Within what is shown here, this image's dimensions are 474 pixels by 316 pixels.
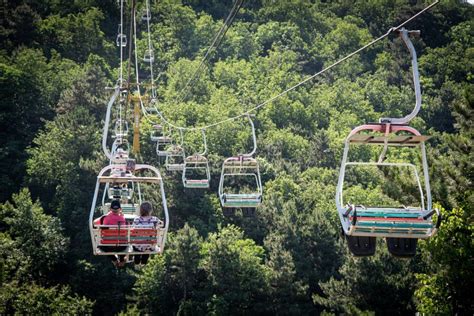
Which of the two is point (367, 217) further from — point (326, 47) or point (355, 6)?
point (355, 6)

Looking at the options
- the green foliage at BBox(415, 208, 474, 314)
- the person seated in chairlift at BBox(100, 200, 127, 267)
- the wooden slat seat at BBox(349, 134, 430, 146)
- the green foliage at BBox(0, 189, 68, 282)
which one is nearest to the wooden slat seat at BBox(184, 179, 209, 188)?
the green foliage at BBox(415, 208, 474, 314)

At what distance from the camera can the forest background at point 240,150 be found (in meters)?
40.6

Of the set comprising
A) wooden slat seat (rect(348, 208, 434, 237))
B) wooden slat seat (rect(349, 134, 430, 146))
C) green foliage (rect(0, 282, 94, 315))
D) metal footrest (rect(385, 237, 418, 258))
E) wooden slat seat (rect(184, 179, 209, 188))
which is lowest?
green foliage (rect(0, 282, 94, 315))

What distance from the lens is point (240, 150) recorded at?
6316 centimetres

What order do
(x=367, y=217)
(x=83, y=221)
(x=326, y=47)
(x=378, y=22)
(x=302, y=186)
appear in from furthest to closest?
(x=378, y=22) < (x=326, y=47) < (x=302, y=186) < (x=83, y=221) < (x=367, y=217)

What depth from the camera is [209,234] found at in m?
48.8

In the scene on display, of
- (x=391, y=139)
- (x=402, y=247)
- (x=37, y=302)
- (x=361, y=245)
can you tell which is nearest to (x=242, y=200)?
(x=361, y=245)

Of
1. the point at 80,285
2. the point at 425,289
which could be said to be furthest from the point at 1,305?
the point at 425,289

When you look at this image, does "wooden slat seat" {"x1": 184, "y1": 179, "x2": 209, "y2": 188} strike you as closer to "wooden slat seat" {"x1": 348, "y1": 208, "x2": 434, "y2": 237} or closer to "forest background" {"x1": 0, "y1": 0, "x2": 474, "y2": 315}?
"forest background" {"x1": 0, "y1": 0, "x2": 474, "y2": 315}

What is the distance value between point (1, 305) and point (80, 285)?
6.80 metres

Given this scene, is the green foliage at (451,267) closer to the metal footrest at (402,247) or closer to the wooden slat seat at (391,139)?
the metal footrest at (402,247)

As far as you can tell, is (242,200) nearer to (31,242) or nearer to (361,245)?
(361,245)

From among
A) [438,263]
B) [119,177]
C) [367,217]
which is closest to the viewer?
[367,217]

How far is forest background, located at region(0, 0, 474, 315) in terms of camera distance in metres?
40.6
